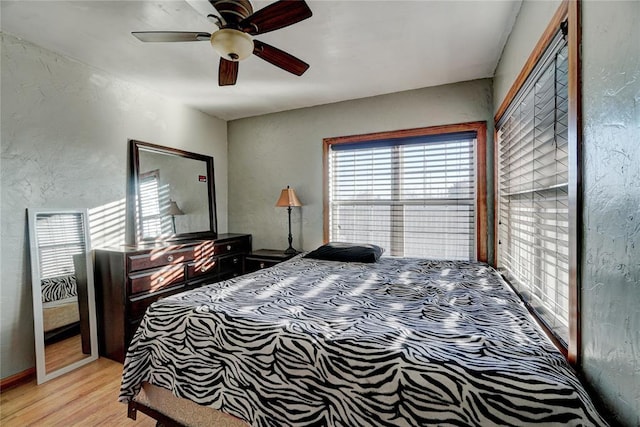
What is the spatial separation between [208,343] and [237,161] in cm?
315

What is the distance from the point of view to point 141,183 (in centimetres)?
302

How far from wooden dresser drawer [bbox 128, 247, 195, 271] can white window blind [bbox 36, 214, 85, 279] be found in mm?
451

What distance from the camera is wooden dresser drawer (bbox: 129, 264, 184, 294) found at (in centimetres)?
256

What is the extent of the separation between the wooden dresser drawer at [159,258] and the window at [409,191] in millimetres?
1570

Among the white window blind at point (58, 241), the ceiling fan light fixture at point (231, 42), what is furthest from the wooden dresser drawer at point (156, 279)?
the ceiling fan light fixture at point (231, 42)

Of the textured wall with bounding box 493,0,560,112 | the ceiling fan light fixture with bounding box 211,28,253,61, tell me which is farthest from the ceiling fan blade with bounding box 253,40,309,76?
the textured wall with bounding box 493,0,560,112

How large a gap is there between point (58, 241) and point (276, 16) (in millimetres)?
2428

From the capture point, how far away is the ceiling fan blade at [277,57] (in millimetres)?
1782

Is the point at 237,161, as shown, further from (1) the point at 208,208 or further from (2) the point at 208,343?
(2) the point at 208,343

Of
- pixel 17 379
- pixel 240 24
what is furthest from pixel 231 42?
pixel 17 379

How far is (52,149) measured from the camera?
2367 millimetres

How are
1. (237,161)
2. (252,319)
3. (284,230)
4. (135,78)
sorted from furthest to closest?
(237,161), (284,230), (135,78), (252,319)

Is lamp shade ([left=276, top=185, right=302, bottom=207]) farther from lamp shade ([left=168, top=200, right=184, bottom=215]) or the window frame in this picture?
the window frame

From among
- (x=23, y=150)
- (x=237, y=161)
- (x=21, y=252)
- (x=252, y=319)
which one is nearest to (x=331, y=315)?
(x=252, y=319)
